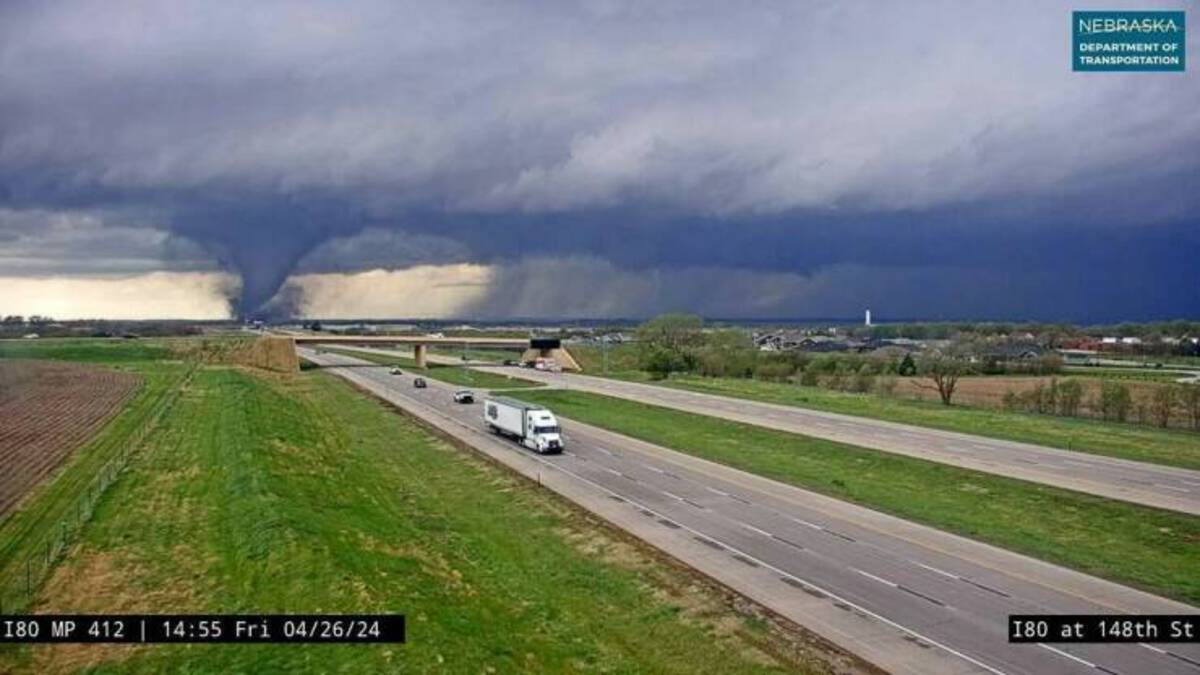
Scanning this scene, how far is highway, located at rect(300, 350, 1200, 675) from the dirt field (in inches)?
1083

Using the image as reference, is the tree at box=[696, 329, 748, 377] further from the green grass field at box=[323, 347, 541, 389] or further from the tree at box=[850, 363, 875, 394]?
the green grass field at box=[323, 347, 541, 389]

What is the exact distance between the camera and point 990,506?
43.5m

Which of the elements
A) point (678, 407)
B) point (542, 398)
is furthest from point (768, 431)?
point (542, 398)

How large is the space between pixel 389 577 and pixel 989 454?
145ft

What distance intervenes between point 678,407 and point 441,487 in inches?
1664

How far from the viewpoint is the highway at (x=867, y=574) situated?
79.8 feet

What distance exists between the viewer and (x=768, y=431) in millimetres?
69750

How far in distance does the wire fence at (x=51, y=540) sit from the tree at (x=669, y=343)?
316 ft

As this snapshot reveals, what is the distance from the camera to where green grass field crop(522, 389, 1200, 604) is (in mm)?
33844

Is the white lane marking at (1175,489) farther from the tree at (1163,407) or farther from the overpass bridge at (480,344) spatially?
the overpass bridge at (480,344)

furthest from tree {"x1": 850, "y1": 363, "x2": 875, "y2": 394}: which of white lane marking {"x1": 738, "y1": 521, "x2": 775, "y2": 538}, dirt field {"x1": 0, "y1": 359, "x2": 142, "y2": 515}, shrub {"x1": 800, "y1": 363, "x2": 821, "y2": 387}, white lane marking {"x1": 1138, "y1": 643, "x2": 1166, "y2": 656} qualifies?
white lane marking {"x1": 1138, "y1": 643, "x2": 1166, "y2": 656}

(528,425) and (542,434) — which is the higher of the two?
(528,425)

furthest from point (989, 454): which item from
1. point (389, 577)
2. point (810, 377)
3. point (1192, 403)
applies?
point (810, 377)

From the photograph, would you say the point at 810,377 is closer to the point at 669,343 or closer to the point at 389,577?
the point at 669,343
